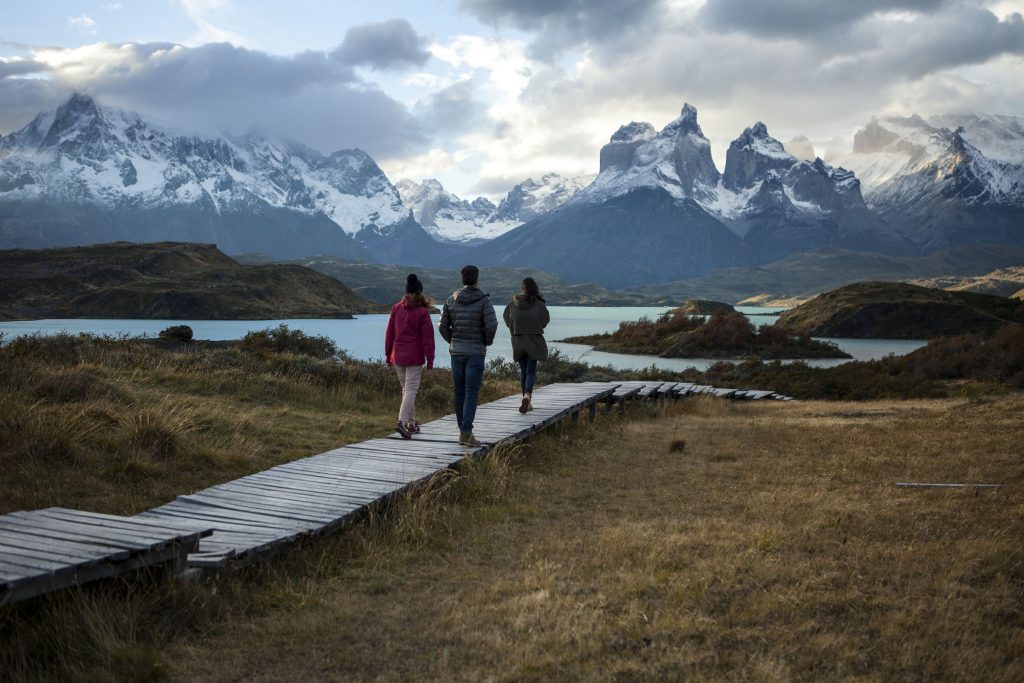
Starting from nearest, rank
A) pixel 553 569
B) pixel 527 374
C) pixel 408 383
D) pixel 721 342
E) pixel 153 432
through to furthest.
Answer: pixel 553 569 < pixel 153 432 < pixel 408 383 < pixel 527 374 < pixel 721 342

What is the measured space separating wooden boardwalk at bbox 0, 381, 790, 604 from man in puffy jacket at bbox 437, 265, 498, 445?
2.08ft

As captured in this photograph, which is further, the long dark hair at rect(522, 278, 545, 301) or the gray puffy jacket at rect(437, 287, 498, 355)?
the long dark hair at rect(522, 278, 545, 301)

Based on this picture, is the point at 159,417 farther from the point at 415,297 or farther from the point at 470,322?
the point at 470,322

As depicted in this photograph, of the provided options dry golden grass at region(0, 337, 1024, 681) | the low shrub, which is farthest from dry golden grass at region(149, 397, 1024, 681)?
the low shrub

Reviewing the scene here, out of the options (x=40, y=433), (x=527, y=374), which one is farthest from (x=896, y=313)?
(x=40, y=433)

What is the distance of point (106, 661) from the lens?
5316 millimetres

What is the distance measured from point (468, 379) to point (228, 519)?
4.84m

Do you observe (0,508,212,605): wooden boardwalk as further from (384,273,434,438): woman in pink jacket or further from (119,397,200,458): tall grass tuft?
(384,273,434,438): woman in pink jacket

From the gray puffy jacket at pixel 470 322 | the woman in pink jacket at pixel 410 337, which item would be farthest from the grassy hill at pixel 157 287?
the gray puffy jacket at pixel 470 322

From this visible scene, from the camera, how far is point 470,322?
11.8 metres

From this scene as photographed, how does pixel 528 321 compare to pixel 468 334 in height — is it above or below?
above

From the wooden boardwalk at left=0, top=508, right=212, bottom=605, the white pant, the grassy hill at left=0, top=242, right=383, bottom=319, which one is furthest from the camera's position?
the grassy hill at left=0, top=242, right=383, bottom=319

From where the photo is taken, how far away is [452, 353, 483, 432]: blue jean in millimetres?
12000

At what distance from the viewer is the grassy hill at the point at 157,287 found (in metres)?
116
